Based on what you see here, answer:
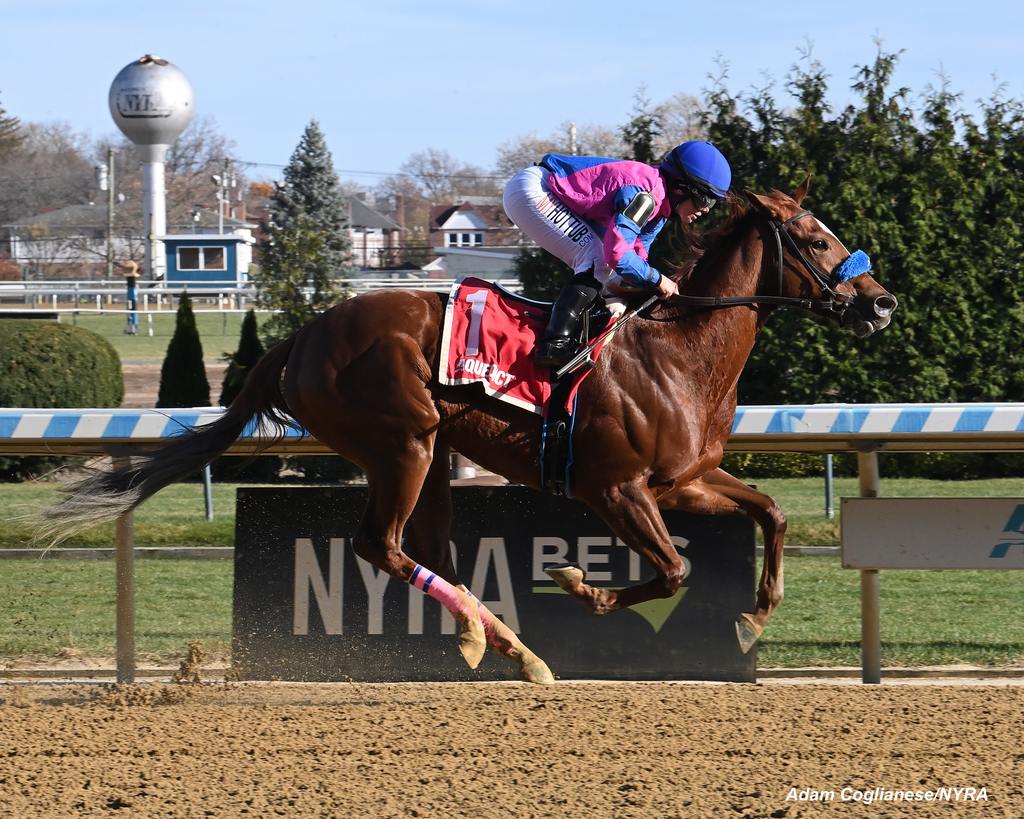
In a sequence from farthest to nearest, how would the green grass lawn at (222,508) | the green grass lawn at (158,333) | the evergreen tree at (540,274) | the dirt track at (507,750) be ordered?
the green grass lawn at (158,333), the evergreen tree at (540,274), the green grass lawn at (222,508), the dirt track at (507,750)

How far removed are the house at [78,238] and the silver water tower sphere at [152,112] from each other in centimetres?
704

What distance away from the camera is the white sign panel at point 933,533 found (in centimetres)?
544

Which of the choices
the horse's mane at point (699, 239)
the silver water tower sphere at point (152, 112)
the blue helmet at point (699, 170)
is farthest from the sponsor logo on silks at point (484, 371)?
the silver water tower sphere at point (152, 112)

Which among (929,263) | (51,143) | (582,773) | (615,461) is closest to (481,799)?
(582,773)

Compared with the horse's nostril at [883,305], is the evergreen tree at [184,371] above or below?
below

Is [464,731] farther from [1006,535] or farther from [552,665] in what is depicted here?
[1006,535]

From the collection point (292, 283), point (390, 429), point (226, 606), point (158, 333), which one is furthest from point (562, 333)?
point (158, 333)

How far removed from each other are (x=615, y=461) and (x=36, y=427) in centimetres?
A: 230

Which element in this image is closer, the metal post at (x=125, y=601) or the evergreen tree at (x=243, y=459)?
the metal post at (x=125, y=601)

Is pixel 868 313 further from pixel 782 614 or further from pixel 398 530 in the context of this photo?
pixel 782 614

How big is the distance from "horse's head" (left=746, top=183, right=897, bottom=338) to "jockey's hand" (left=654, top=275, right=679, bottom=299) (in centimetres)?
40

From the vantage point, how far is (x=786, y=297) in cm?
503

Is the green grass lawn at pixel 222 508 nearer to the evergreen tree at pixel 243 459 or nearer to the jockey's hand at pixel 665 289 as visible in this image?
the evergreen tree at pixel 243 459

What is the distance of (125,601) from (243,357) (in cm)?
945
